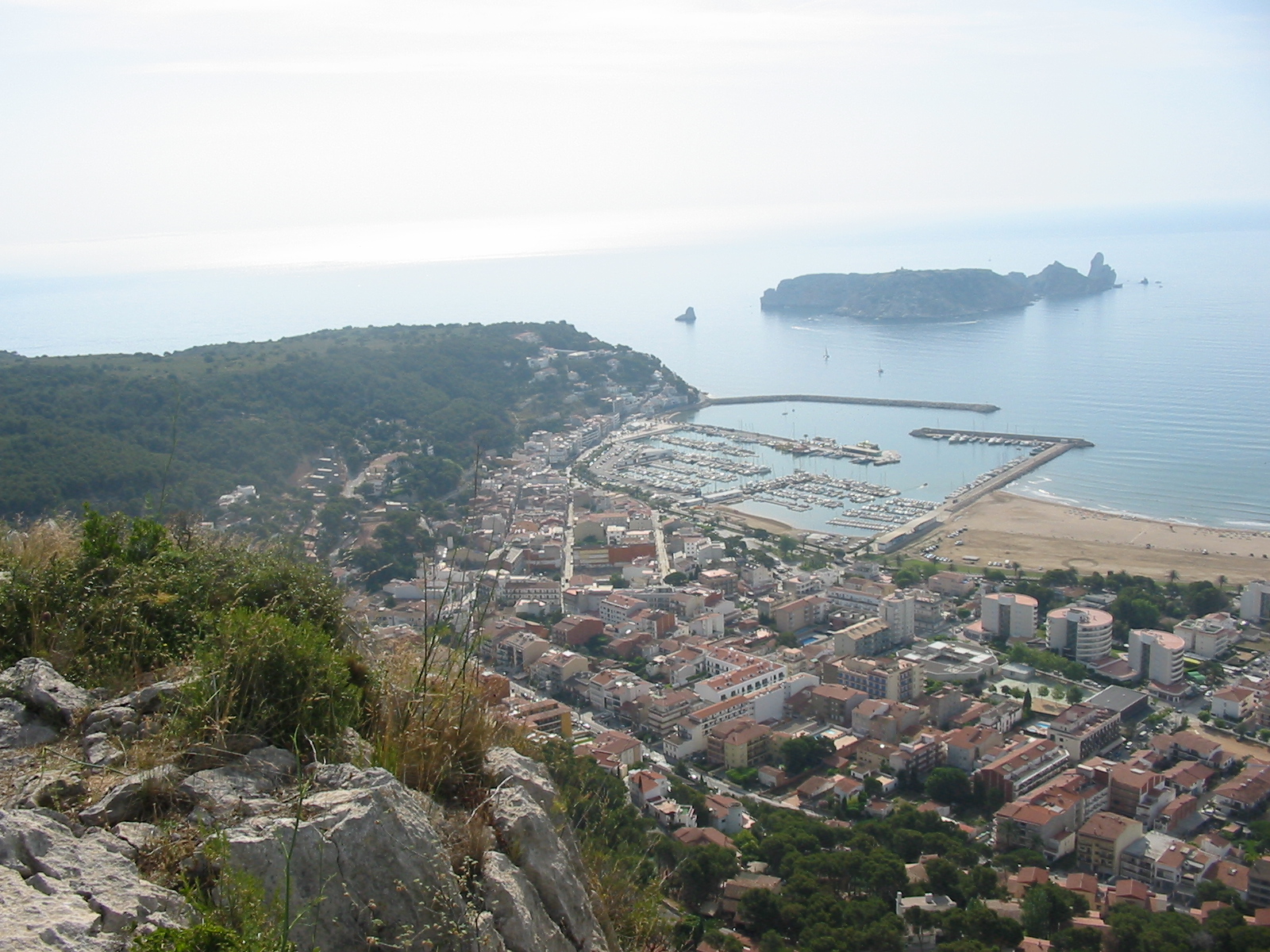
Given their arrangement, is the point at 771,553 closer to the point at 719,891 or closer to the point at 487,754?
the point at 719,891

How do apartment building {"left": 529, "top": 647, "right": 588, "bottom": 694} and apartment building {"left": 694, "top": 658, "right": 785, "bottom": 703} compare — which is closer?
apartment building {"left": 694, "top": 658, "right": 785, "bottom": 703}

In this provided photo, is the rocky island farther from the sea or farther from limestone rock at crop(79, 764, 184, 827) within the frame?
limestone rock at crop(79, 764, 184, 827)

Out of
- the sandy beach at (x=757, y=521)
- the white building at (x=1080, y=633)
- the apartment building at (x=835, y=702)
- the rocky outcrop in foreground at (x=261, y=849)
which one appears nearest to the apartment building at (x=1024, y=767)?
the apartment building at (x=835, y=702)

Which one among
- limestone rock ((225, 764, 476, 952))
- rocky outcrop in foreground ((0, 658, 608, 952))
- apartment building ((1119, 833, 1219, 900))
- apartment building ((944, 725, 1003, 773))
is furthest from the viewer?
apartment building ((944, 725, 1003, 773))

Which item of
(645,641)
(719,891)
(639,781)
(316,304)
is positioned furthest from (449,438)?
(316,304)

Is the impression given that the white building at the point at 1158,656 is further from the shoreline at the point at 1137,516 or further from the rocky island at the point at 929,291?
the rocky island at the point at 929,291

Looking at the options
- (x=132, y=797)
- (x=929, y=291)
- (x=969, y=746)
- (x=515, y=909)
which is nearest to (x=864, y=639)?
(x=969, y=746)

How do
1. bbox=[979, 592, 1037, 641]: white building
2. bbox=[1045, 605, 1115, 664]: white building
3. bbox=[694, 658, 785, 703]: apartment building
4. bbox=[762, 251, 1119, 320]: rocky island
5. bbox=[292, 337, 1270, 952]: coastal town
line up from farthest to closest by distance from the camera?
bbox=[762, 251, 1119, 320]: rocky island, bbox=[979, 592, 1037, 641]: white building, bbox=[1045, 605, 1115, 664]: white building, bbox=[694, 658, 785, 703]: apartment building, bbox=[292, 337, 1270, 952]: coastal town

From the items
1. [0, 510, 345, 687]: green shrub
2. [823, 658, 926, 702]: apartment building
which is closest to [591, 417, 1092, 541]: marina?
[823, 658, 926, 702]: apartment building
